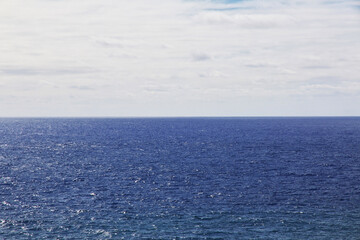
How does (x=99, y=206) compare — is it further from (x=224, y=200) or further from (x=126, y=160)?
(x=126, y=160)

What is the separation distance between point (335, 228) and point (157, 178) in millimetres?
47387

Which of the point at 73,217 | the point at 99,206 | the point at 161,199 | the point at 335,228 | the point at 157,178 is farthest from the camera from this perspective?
the point at 157,178

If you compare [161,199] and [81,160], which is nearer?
[161,199]

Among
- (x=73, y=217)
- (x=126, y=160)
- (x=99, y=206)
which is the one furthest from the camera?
(x=126, y=160)

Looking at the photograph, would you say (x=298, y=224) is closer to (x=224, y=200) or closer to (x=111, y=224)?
(x=224, y=200)

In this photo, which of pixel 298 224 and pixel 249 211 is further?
pixel 249 211

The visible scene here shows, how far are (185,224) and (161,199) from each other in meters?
15.3

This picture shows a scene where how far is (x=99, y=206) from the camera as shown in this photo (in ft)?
216

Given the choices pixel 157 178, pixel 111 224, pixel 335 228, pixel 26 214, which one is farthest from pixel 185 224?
pixel 157 178

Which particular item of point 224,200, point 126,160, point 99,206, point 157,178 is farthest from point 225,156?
point 99,206

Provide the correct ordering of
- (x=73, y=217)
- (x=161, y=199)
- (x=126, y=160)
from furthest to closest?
(x=126, y=160) < (x=161, y=199) < (x=73, y=217)

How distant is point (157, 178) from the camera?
9131 cm

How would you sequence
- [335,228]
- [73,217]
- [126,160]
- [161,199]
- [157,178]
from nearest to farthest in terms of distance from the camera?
[335,228] → [73,217] → [161,199] → [157,178] → [126,160]

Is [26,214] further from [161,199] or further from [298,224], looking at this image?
[298,224]
